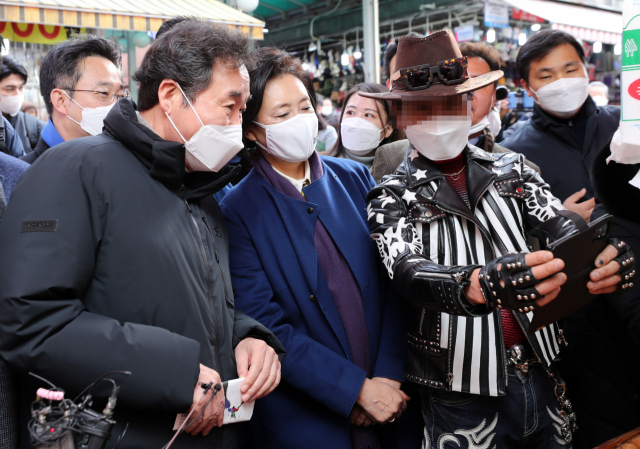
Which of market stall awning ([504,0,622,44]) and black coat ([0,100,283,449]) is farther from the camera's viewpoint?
market stall awning ([504,0,622,44])

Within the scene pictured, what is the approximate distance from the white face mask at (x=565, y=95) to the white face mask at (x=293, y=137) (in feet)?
5.13

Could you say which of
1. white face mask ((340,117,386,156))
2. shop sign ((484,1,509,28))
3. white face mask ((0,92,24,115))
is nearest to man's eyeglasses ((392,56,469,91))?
white face mask ((340,117,386,156))

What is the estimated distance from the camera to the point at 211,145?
5.67 feet

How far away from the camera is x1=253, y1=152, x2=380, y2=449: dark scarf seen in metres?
2.04

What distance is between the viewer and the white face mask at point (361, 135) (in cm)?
335

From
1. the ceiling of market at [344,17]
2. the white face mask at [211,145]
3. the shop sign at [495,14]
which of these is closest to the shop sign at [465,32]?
the shop sign at [495,14]

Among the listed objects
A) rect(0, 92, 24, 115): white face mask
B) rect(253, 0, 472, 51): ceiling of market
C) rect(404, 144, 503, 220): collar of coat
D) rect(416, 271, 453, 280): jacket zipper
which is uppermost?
rect(253, 0, 472, 51): ceiling of market

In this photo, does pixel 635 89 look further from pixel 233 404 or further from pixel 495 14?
pixel 495 14

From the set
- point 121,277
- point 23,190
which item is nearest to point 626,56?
point 121,277

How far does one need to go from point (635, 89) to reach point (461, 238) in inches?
26.1

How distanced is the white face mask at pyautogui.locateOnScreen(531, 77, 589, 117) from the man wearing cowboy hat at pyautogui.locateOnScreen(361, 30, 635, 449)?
1193 mm

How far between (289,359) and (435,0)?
9367 mm

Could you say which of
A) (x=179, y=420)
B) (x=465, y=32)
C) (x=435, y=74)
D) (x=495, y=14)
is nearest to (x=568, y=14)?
(x=495, y=14)

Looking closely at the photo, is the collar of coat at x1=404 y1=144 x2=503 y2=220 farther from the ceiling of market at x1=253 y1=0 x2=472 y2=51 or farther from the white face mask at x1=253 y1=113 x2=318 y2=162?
the ceiling of market at x1=253 y1=0 x2=472 y2=51
